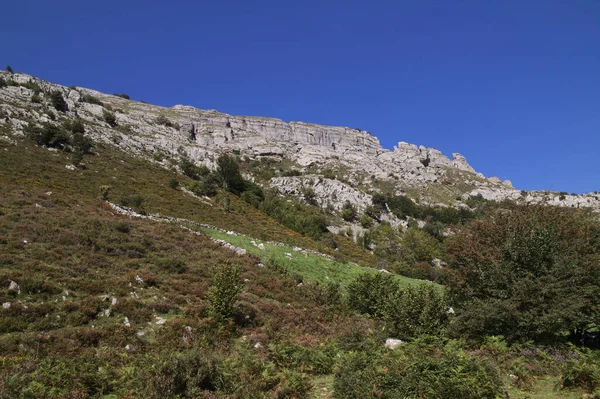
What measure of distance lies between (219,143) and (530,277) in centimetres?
14342

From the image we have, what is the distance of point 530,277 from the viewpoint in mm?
10156

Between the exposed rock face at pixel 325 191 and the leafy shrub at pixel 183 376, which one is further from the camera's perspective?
the exposed rock face at pixel 325 191

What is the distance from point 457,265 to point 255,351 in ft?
29.5

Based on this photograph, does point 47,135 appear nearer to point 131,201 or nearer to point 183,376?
point 131,201

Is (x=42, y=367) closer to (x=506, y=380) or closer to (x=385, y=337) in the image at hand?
(x=385, y=337)

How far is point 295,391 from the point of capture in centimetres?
712

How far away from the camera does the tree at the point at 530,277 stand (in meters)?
9.46

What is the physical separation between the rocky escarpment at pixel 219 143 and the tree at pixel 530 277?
361cm

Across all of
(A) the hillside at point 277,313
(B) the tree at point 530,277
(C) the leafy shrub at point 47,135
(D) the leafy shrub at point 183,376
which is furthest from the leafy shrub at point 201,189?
(D) the leafy shrub at point 183,376

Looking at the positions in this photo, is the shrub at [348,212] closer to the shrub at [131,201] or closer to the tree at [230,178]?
the tree at [230,178]

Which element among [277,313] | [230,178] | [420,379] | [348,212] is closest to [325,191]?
[348,212]

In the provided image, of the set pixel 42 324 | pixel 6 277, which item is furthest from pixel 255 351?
pixel 6 277

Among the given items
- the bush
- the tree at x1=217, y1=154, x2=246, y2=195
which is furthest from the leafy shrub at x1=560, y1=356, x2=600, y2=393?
the tree at x1=217, y1=154, x2=246, y2=195

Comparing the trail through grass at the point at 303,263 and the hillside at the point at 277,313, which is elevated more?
the trail through grass at the point at 303,263
